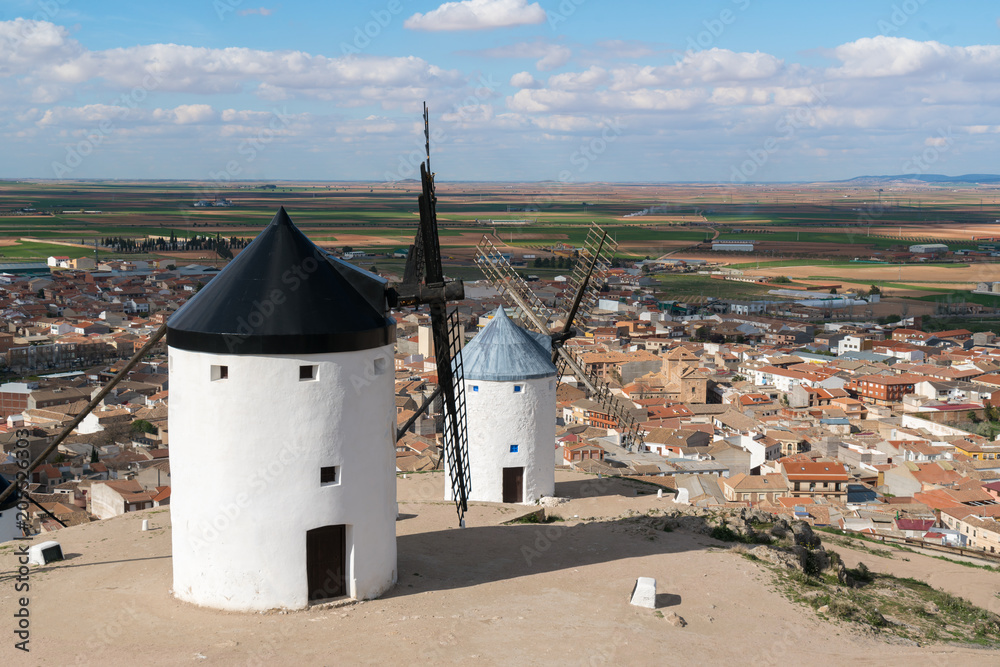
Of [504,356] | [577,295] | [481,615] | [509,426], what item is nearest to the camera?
[481,615]

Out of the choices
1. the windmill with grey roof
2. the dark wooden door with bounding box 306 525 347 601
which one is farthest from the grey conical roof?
the dark wooden door with bounding box 306 525 347 601

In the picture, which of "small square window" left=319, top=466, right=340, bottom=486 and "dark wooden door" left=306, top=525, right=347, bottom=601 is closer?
"small square window" left=319, top=466, right=340, bottom=486

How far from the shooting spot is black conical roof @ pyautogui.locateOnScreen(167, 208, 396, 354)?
11914mm

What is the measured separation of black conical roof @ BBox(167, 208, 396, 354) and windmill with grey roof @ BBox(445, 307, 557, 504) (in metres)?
7.46

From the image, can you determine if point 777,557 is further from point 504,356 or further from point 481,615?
point 504,356

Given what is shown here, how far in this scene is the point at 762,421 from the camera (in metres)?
63.9

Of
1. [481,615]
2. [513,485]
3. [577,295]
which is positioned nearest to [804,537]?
[513,485]

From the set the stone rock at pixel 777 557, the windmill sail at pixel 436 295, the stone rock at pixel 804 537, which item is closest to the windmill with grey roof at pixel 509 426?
the stone rock at pixel 804 537

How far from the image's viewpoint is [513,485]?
67.8 feet

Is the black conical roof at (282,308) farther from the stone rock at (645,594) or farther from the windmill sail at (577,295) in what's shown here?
the windmill sail at (577,295)

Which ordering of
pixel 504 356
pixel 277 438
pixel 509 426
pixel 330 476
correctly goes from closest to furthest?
pixel 277 438
pixel 330 476
pixel 509 426
pixel 504 356

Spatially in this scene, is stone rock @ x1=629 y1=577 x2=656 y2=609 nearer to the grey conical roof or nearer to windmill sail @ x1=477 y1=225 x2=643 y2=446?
the grey conical roof

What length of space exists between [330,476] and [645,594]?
4.33m

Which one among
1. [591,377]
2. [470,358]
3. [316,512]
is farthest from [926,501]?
[316,512]
